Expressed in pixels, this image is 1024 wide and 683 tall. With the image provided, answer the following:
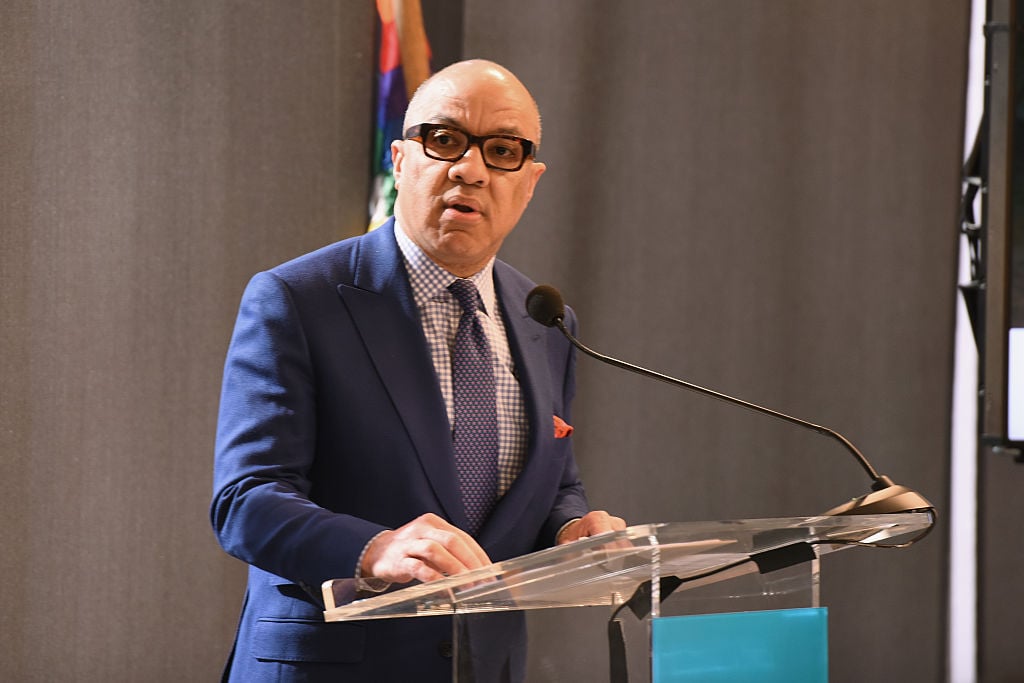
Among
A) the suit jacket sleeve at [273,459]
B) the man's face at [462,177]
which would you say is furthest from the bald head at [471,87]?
the suit jacket sleeve at [273,459]

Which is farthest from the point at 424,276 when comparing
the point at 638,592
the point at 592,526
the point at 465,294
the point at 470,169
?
the point at 638,592

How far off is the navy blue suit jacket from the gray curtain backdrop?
1.30 meters

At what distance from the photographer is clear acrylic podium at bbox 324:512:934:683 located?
1.02 metres

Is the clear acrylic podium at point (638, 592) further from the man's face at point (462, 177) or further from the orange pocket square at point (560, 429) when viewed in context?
the man's face at point (462, 177)

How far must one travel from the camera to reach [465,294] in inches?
70.0

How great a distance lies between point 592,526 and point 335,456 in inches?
14.9

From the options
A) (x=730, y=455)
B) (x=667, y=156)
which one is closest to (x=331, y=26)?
(x=667, y=156)

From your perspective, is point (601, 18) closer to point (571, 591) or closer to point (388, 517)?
point (388, 517)

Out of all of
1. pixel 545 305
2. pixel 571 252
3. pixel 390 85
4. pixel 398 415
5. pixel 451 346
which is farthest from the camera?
pixel 571 252

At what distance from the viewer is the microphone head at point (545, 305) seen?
1479mm

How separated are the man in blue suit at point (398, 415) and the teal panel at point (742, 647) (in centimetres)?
28

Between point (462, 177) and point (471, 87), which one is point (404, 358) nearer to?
point (462, 177)

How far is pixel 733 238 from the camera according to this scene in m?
3.40

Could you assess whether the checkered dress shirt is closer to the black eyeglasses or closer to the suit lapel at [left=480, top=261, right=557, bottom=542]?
the suit lapel at [left=480, top=261, right=557, bottom=542]
